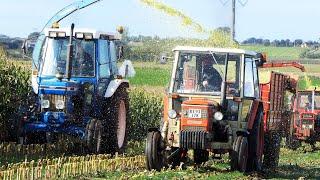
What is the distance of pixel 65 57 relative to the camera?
1691 centimetres

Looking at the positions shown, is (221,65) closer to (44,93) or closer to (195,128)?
(195,128)

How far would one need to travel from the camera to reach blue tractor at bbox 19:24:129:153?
53.0 feet

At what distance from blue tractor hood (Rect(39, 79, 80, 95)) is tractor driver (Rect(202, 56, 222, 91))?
9.82 feet

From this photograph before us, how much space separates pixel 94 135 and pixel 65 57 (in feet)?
6.96

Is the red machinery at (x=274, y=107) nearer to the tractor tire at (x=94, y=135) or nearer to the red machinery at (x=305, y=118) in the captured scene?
the tractor tire at (x=94, y=135)

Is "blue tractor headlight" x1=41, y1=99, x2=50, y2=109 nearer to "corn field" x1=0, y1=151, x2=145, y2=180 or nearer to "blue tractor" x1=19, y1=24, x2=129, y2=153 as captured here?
"blue tractor" x1=19, y1=24, x2=129, y2=153

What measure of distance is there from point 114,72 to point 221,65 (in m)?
3.80

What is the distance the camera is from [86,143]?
15.7m

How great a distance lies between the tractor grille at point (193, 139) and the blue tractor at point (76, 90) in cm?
233

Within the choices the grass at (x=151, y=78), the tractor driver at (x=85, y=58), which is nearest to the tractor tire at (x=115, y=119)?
the tractor driver at (x=85, y=58)


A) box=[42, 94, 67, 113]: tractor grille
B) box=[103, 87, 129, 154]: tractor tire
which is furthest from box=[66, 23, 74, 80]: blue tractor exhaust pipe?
box=[103, 87, 129, 154]: tractor tire

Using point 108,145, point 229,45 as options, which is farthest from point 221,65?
point 229,45

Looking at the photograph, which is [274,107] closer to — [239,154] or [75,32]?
[75,32]

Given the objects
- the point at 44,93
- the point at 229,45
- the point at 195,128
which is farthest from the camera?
the point at 229,45
